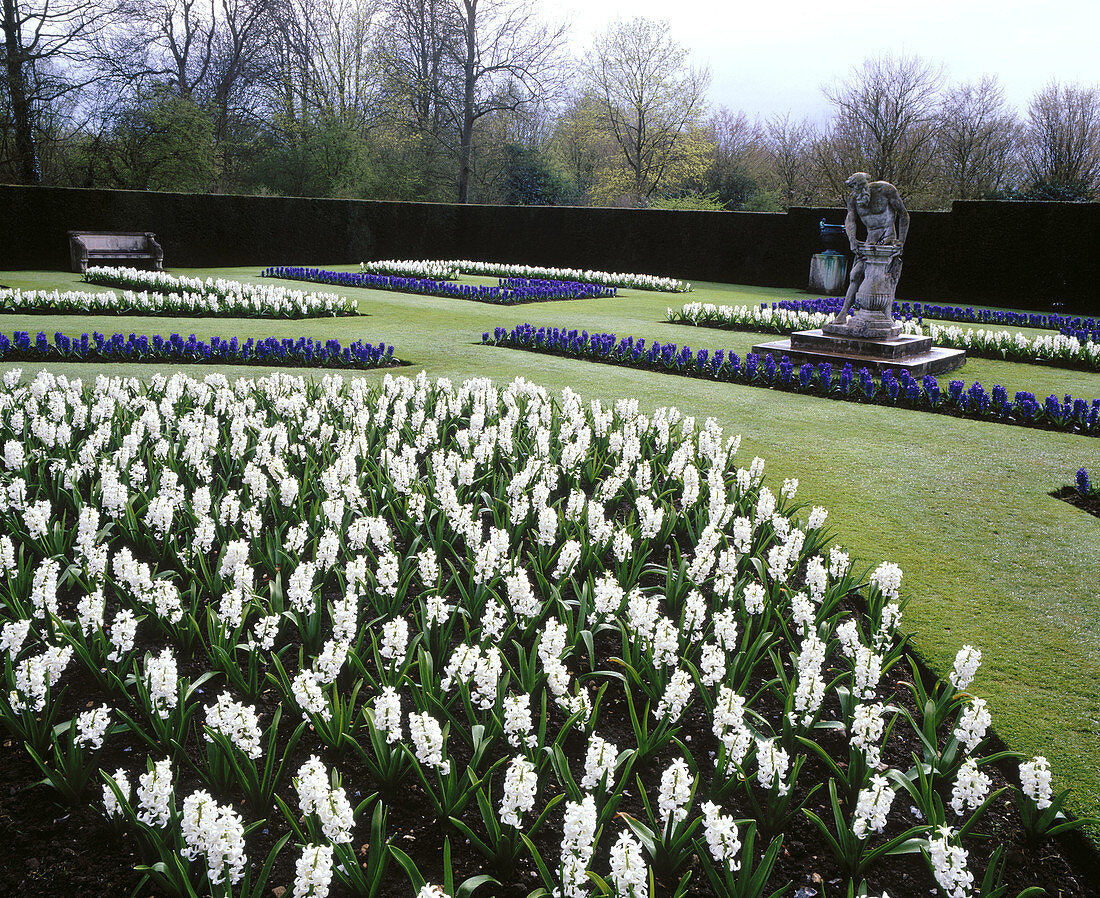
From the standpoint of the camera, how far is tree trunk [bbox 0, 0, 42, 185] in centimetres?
2602

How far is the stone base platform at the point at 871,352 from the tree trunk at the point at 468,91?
86.4 ft

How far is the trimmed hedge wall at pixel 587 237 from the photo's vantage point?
794 inches

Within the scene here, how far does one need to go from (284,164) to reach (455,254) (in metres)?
9.11

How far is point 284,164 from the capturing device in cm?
Answer: 3306

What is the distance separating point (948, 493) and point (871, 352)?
5642 mm

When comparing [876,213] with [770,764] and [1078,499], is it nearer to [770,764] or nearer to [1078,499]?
[1078,499]

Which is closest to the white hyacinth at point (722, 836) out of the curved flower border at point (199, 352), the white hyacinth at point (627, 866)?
the white hyacinth at point (627, 866)

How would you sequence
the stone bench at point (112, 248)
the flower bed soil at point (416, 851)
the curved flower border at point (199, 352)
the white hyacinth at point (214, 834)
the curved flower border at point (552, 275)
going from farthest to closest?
the curved flower border at point (552, 275)
the stone bench at point (112, 248)
the curved flower border at point (199, 352)
the flower bed soil at point (416, 851)
the white hyacinth at point (214, 834)

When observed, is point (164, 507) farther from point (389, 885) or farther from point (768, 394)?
point (768, 394)

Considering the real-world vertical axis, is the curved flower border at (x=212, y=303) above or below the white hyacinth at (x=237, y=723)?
above

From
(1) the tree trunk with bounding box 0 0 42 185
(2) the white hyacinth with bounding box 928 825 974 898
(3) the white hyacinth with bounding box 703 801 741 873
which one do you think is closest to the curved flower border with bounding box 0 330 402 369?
(3) the white hyacinth with bounding box 703 801 741 873

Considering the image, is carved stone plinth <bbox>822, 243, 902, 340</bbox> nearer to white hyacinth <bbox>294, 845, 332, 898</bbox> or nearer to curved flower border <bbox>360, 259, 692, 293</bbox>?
white hyacinth <bbox>294, 845, 332, 898</bbox>

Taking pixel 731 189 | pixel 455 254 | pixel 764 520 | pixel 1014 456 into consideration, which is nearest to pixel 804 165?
pixel 731 189

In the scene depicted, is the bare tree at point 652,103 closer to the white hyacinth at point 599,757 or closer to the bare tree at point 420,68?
the bare tree at point 420,68
